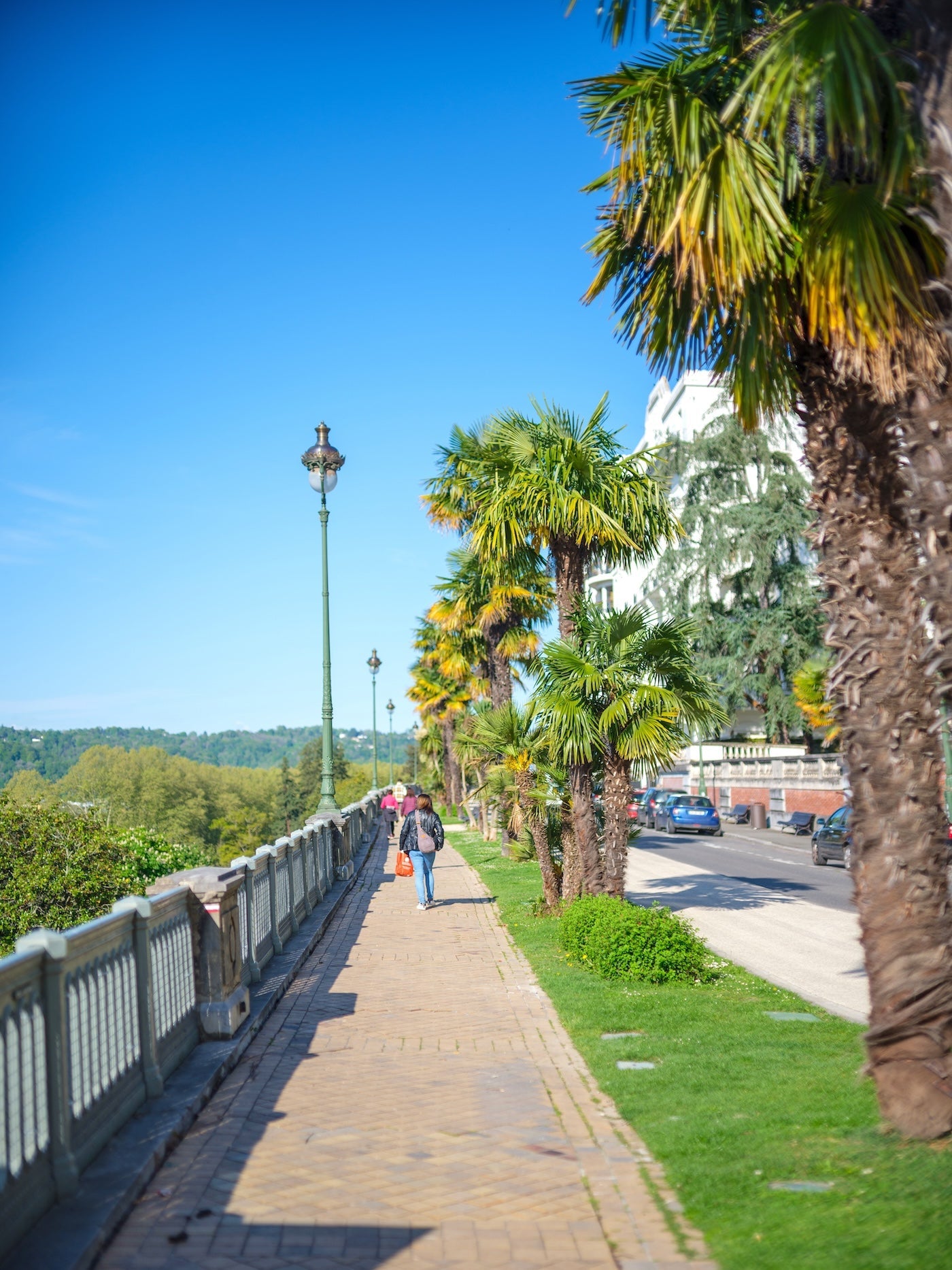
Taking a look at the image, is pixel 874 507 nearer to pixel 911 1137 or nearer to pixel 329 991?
pixel 911 1137

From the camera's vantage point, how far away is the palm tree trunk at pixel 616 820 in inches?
579

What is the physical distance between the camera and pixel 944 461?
5285 millimetres

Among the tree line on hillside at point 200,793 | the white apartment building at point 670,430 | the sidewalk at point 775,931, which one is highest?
the white apartment building at point 670,430

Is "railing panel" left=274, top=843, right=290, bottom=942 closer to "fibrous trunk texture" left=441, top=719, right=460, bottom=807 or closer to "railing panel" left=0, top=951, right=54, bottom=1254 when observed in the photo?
"railing panel" left=0, top=951, right=54, bottom=1254

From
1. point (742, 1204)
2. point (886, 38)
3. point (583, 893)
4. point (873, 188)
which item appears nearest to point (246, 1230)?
point (742, 1204)

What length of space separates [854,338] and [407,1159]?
4.88 m

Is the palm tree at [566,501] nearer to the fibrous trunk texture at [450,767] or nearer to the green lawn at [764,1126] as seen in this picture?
the green lawn at [764,1126]

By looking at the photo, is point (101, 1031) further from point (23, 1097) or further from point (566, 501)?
point (566, 501)

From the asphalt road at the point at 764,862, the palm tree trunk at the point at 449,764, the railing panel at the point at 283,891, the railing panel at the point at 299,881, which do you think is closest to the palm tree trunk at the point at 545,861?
the railing panel at the point at 299,881

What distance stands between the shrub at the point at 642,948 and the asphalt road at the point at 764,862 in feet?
16.8

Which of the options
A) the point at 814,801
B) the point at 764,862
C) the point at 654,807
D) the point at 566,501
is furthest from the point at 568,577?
the point at 814,801

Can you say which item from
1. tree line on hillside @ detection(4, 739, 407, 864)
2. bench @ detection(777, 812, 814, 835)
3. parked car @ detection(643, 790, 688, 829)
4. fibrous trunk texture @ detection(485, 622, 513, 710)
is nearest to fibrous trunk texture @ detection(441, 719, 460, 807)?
parked car @ detection(643, 790, 688, 829)

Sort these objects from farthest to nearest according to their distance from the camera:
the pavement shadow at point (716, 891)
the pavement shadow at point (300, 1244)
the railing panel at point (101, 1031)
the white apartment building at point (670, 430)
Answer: the white apartment building at point (670, 430)
the pavement shadow at point (716, 891)
the railing panel at point (101, 1031)
the pavement shadow at point (300, 1244)

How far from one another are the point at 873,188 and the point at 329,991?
8.36m
